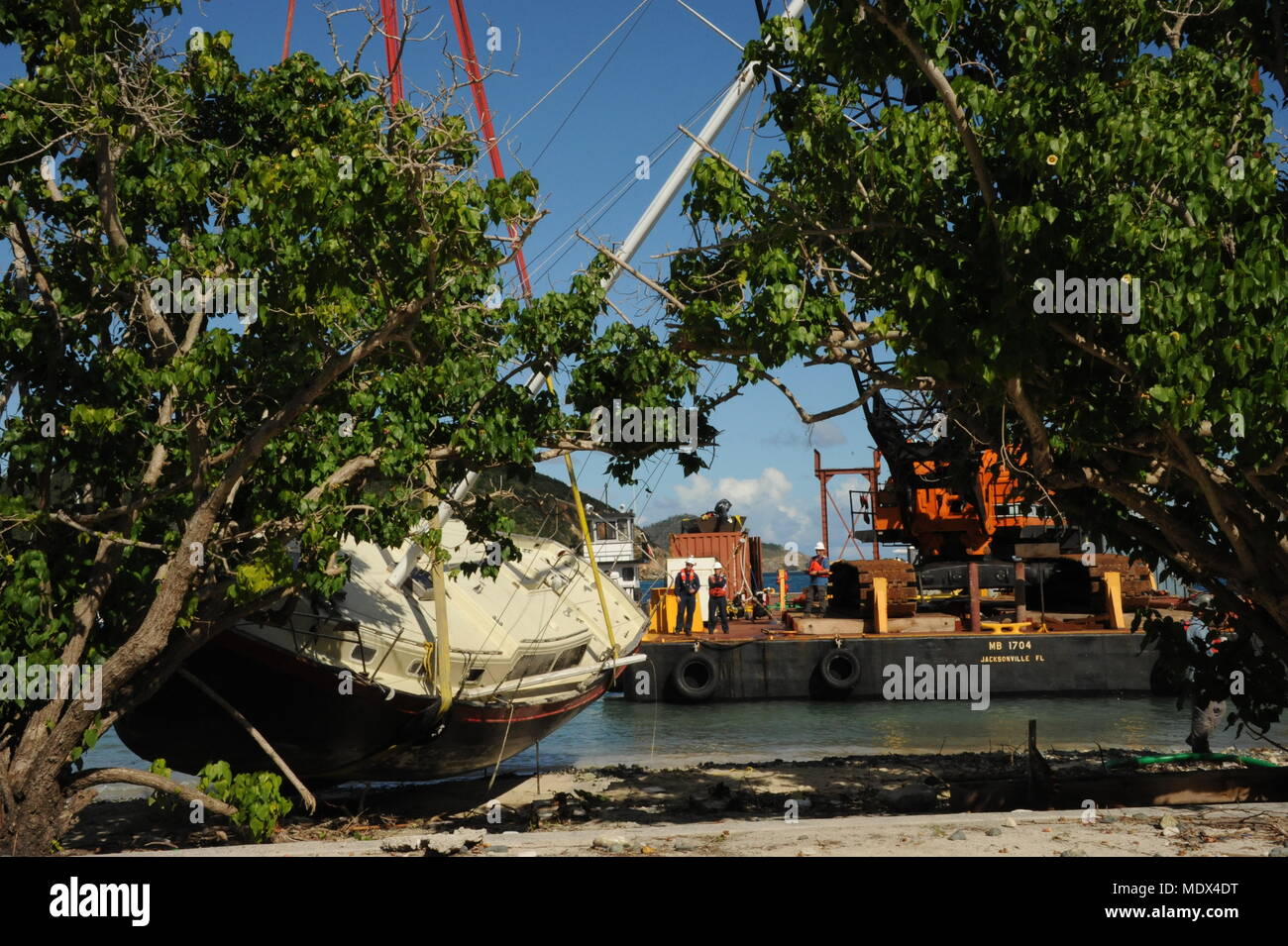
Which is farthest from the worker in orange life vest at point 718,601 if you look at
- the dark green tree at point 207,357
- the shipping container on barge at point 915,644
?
the dark green tree at point 207,357

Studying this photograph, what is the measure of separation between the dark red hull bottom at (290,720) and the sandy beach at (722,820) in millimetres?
749

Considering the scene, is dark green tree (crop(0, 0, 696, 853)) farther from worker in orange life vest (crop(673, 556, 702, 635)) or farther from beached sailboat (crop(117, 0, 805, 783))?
worker in orange life vest (crop(673, 556, 702, 635))

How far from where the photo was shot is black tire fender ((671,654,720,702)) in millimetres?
30734

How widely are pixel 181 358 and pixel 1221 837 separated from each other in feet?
31.9

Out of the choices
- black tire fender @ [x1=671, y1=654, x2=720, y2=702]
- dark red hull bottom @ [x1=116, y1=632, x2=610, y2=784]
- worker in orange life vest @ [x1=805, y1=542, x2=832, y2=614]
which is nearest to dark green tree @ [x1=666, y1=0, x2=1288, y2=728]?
dark red hull bottom @ [x1=116, y1=632, x2=610, y2=784]

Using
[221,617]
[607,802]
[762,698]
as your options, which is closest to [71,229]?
[221,617]

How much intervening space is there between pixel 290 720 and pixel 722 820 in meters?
5.69

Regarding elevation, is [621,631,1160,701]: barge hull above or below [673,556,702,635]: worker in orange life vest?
below

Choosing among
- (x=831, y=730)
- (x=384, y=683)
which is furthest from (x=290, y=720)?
(x=831, y=730)

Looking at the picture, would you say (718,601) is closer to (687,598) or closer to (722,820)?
(687,598)

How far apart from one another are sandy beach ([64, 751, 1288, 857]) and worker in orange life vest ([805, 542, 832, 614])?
15519mm

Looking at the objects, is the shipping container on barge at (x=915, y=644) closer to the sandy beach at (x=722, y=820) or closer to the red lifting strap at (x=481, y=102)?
the sandy beach at (x=722, y=820)

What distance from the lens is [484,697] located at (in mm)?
15734

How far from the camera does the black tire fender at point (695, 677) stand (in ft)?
101
